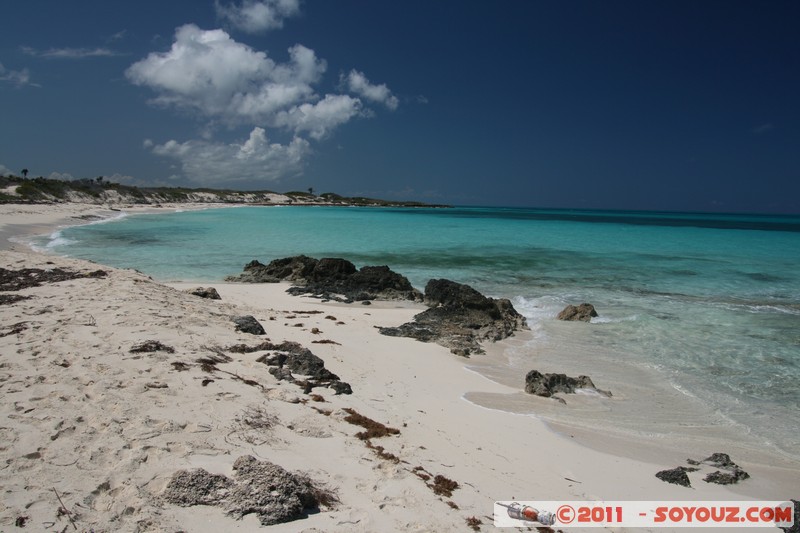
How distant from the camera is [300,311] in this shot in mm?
11672

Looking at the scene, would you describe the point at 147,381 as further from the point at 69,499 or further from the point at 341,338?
the point at 341,338

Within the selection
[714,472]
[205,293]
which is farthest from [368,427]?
[205,293]

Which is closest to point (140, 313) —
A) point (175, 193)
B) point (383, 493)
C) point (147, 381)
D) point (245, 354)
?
point (245, 354)

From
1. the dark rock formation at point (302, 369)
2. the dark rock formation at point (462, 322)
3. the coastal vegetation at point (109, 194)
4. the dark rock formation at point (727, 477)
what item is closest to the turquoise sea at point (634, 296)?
the dark rock formation at point (462, 322)

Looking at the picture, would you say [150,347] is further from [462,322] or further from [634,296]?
[634,296]

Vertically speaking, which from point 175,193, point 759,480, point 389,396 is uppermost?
point 175,193

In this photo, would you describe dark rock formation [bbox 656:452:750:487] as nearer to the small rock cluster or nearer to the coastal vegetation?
the small rock cluster

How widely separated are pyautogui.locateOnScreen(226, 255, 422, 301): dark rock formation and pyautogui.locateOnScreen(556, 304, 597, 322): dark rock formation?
4522mm

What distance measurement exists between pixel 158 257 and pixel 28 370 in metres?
18.1

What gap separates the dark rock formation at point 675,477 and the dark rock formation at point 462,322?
4.40 metres

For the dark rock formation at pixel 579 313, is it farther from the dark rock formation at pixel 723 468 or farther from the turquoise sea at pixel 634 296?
the dark rock formation at pixel 723 468

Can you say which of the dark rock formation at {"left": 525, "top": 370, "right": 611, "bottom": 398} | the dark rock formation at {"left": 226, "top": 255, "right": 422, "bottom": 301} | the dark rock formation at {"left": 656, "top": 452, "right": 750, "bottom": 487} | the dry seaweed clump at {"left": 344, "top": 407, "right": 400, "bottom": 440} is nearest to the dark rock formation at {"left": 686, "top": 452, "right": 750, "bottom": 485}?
the dark rock formation at {"left": 656, "top": 452, "right": 750, "bottom": 487}

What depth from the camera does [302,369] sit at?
6496mm

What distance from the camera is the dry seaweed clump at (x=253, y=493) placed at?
332cm
